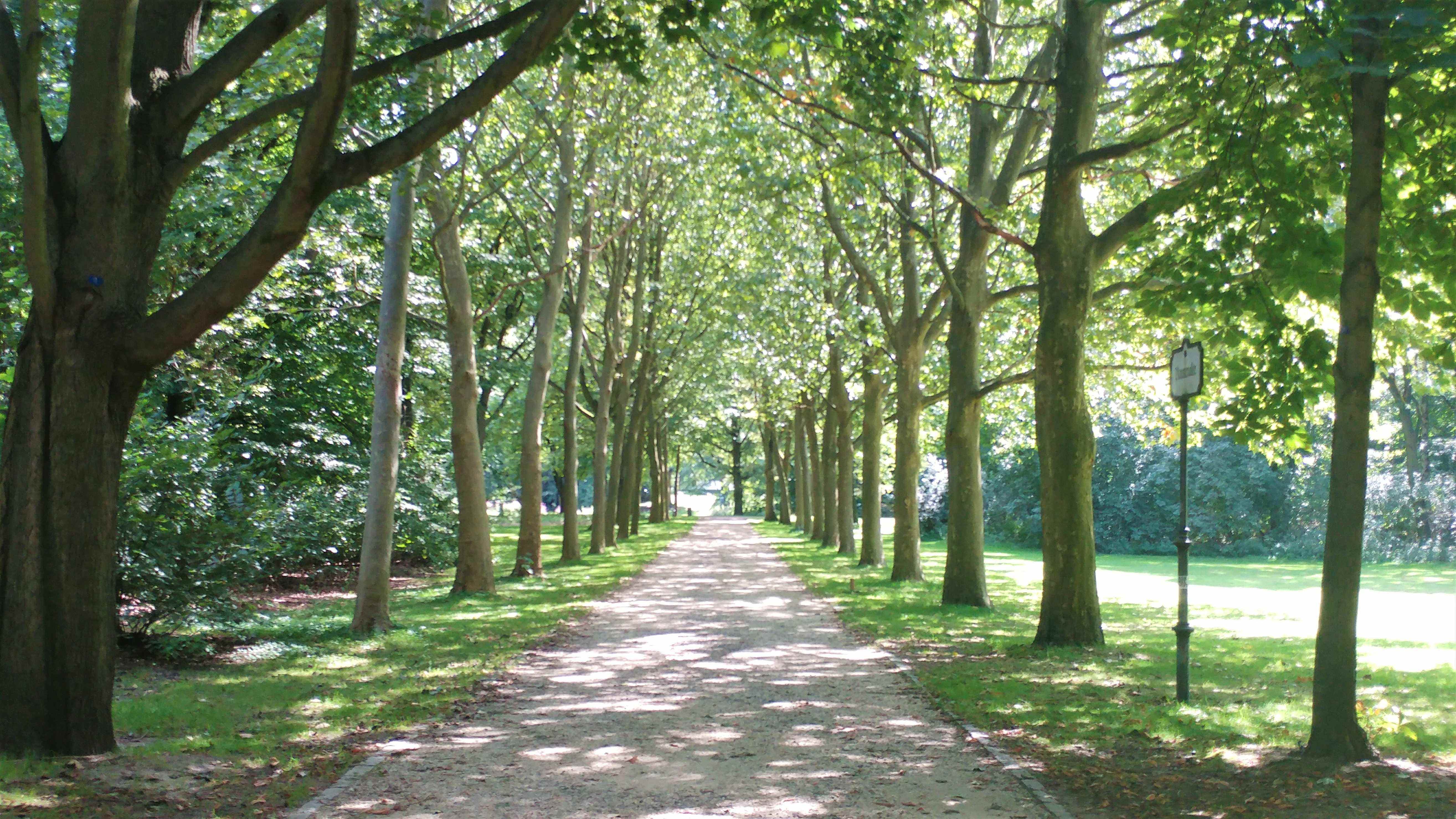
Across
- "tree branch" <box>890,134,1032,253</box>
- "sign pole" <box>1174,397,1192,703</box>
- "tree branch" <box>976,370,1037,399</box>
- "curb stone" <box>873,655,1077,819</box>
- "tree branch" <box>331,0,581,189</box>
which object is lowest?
"curb stone" <box>873,655,1077,819</box>

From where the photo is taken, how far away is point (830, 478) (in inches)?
Answer: 1348

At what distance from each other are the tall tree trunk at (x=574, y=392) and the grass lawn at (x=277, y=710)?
29.3 ft

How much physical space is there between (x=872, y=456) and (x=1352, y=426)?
17818 mm

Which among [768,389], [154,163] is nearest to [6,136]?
[154,163]

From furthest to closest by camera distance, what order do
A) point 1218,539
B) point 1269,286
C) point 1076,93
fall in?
point 1218,539 < point 1076,93 < point 1269,286

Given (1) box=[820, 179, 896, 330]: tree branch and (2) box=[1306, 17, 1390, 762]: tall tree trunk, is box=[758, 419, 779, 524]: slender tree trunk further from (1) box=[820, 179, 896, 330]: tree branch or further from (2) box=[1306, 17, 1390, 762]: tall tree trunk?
(2) box=[1306, 17, 1390, 762]: tall tree trunk

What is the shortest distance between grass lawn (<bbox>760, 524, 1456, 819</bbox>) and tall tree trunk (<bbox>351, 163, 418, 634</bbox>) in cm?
588

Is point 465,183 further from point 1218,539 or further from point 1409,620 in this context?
point 1218,539

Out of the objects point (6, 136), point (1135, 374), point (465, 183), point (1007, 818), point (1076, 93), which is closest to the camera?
point (1007, 818)

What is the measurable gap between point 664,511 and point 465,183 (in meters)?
44.5

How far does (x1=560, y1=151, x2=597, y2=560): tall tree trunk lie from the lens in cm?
2323

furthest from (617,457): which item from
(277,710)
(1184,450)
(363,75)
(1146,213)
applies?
(363,75)

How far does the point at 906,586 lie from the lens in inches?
735

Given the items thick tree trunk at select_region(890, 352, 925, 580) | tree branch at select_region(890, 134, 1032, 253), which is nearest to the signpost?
tree branch at select_region(890, 134, 1032, 253)
